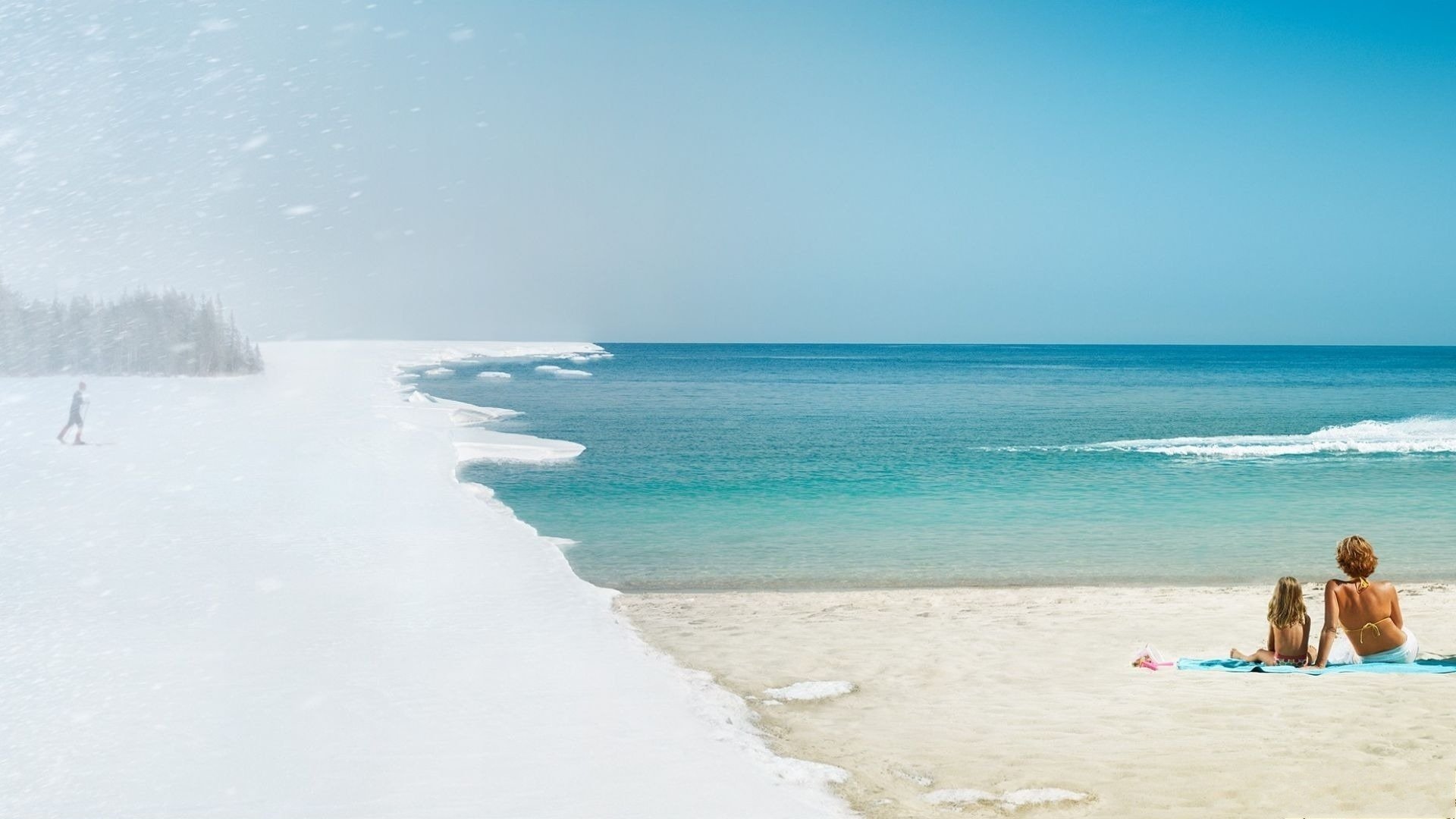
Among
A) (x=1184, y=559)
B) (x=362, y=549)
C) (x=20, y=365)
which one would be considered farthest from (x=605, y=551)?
(x=20, y=365)

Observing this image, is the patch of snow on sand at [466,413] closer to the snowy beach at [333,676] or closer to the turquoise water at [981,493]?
the turquoise water at [981,493]

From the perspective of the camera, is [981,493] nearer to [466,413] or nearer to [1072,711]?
[1072,711]

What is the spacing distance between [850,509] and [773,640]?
8976 millimetres

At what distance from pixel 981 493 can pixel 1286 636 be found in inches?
475

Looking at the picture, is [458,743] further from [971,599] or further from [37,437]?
[37,437]

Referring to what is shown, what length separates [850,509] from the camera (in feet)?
58.9

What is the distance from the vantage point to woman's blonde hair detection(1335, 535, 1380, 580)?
284 inches

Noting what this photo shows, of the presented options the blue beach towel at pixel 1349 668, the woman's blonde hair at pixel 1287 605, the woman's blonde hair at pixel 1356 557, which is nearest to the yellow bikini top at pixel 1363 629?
the blue beach towel at pixel 1349 668

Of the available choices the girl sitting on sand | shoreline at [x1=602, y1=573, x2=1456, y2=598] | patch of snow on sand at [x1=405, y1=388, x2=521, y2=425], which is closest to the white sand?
the girl sitting on sand

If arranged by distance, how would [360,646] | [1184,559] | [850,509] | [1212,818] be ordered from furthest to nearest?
[850,509]
[1184,559]
[360,646]
[1212,818]

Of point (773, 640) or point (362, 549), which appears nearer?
point (773, 640)

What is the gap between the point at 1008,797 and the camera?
5375 millimetres

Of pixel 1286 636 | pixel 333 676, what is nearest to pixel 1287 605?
pixel 1286 636

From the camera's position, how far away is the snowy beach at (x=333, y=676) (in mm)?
5242
